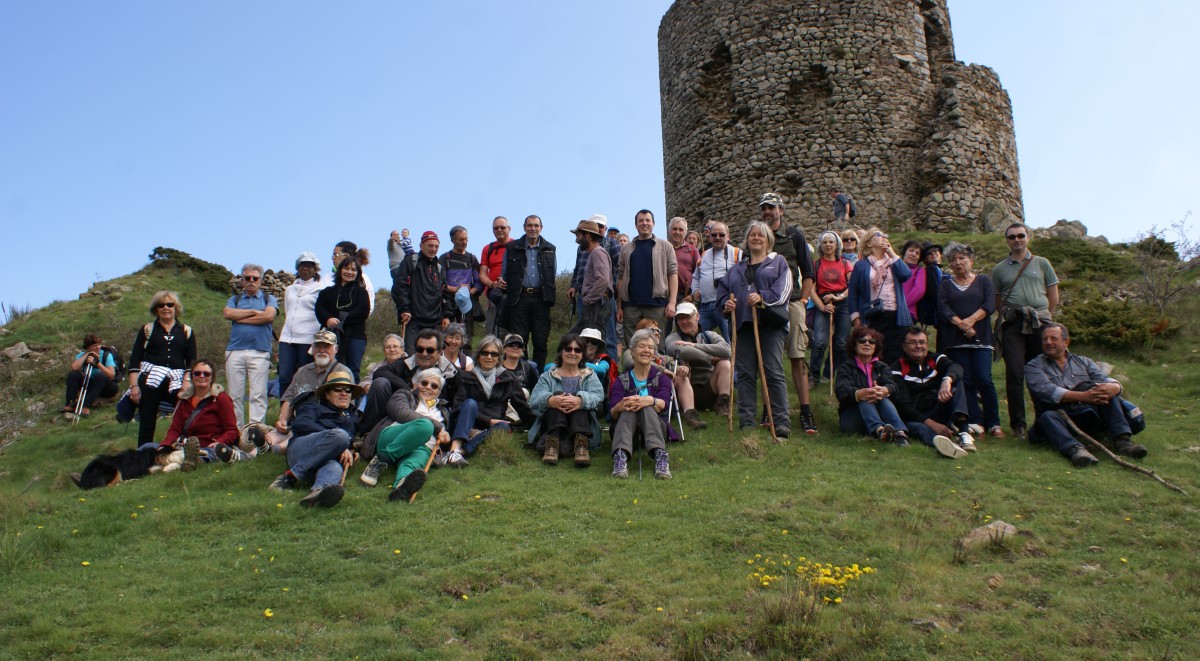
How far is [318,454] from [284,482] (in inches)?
14.1

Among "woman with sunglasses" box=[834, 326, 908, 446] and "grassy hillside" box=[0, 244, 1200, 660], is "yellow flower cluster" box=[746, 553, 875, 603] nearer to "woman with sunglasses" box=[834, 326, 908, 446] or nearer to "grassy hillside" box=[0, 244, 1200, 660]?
"grassy hillside" box=[0, 244, 1200, 660]

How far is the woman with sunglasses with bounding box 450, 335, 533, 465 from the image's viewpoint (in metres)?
8.00

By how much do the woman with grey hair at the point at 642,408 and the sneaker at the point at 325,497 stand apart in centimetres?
225

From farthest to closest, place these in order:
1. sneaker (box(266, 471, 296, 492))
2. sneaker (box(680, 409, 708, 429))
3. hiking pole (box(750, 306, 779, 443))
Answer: sneaker (box(680, 409, 708, 429)) → hiking pole (box(750, 306, 779, 443)) → sneaker (box(266, 471, 296, 492))

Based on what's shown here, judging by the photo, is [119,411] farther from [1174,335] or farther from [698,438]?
[1174,335]

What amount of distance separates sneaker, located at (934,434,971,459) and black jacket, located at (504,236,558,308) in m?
4.51

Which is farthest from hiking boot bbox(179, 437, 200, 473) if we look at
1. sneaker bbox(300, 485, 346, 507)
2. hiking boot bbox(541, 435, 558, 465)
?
hiking boot bbox(541, 435, 558, 465)

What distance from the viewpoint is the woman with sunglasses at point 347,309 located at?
8969 mm

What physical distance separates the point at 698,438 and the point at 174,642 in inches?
198

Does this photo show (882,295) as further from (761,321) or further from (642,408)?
(642,408)

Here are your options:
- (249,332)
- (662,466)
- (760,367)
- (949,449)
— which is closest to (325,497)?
(662,466)

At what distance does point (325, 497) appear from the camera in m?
6.25

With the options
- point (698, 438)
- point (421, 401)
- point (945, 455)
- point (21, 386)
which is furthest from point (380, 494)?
point (21, 386)

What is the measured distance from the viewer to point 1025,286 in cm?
843
